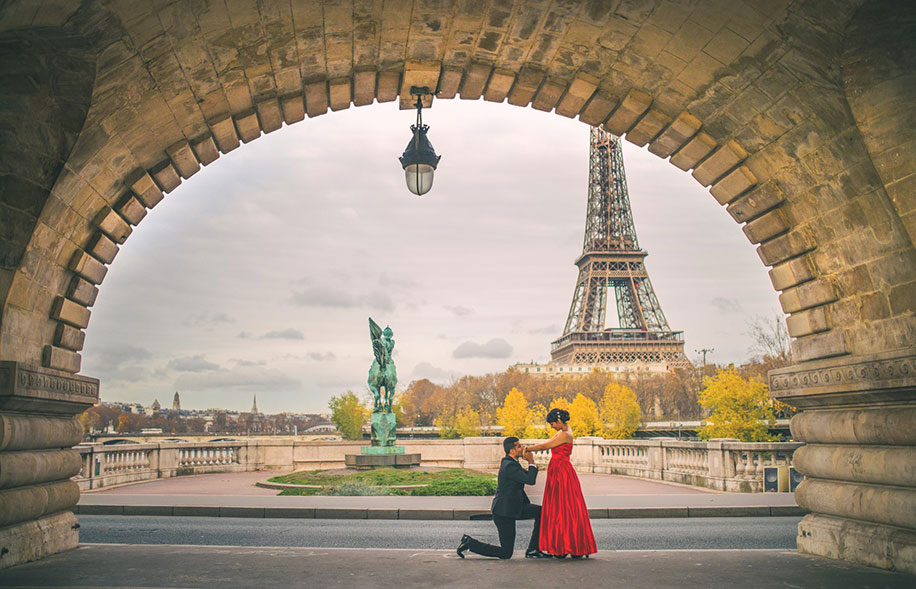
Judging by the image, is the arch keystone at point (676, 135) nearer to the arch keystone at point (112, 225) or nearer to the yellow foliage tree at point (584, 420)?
the arch keystone at point (112, 225)

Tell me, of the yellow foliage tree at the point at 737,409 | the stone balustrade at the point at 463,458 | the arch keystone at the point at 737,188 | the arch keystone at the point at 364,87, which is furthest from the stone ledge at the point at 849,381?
the yellow foliage tree at the point at 737,409

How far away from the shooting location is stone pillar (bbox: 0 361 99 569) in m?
7.16

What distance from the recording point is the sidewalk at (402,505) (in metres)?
14.1

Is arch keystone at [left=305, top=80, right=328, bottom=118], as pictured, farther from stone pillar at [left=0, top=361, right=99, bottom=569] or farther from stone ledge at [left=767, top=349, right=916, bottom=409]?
stone ledge at [left=767, top=349, right=916, bottom=409]

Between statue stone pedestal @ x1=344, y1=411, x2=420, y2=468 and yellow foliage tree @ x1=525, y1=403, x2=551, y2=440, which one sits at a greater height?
statue stone pedestal @ x1=344, y1=411, x2=420, y2=468

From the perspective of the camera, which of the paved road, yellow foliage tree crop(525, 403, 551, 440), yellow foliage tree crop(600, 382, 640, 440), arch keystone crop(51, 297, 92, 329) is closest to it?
arch keystone crop(51, 297, 92, 329)

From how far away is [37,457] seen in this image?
7727 mm

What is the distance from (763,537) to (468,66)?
7.98m

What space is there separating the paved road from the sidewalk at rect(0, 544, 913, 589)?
5.10 feet

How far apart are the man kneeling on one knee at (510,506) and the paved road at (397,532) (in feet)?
6.65

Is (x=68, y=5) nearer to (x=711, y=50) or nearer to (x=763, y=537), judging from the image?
(x=711, y=50)

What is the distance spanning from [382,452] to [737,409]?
1974 centimetres

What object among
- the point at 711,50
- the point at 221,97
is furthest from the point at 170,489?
the point at 711,50

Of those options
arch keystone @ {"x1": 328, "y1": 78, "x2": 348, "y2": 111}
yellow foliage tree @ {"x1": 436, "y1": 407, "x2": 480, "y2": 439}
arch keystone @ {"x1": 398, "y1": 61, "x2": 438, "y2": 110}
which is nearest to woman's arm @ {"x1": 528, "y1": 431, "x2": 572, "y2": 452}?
arch keystone @ {"x1": 398, "y1": 61, "x2": 438, "y2": 110}
